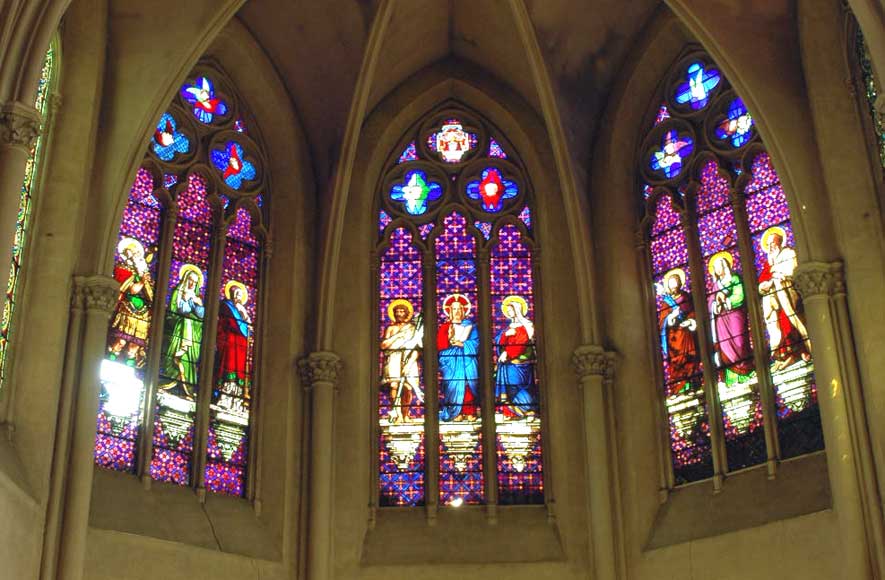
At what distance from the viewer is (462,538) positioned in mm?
14992

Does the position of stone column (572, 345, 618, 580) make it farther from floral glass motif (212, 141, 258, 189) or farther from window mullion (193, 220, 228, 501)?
floral glass motif (212, 141, 258, 189)

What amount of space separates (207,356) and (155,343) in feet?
2.25

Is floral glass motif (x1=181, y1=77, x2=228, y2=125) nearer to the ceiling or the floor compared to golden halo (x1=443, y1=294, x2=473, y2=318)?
nearer to the ceiling

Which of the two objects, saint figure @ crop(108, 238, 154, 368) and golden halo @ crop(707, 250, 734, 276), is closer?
saint figure @ crop(108, 238, 154, 368)

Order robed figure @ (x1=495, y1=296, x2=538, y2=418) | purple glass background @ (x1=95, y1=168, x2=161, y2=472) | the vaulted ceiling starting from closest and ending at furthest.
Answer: purple glass background @ (x1=95, y1=168, x2=161, y2=472), robed figure @ (x1=495, y1=296, x2=538, y2=418), the vaulted ceiling

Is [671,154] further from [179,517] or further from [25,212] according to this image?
[25,212]

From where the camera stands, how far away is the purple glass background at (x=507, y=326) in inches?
603

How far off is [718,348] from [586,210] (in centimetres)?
230

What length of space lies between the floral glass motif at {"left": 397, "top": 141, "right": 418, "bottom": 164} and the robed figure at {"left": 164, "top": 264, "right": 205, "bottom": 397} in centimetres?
305

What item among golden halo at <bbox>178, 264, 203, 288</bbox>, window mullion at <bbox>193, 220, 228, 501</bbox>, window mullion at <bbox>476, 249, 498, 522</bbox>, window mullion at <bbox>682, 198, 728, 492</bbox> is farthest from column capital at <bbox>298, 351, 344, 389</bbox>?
window mullion at <bbox>682, 198, 728, 492</bbox>

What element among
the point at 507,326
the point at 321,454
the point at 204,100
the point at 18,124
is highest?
the point at 204,100

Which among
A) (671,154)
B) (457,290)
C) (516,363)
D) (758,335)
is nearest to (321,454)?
(516,363)

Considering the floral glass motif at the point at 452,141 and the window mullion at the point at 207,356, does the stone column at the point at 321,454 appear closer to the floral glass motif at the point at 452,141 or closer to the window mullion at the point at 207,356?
the window mullion at the point at 207,356

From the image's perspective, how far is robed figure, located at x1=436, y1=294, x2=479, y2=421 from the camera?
15750mm
